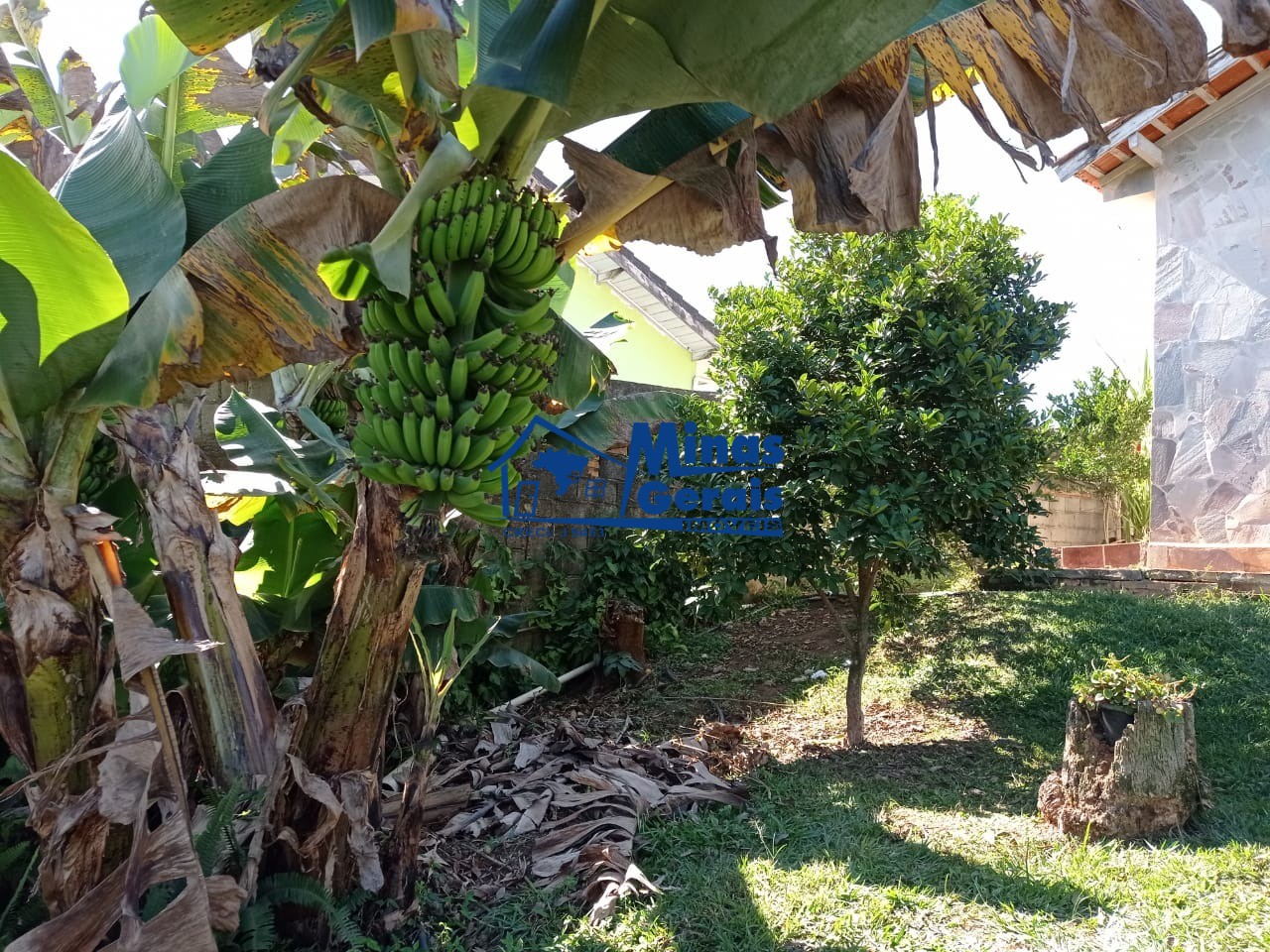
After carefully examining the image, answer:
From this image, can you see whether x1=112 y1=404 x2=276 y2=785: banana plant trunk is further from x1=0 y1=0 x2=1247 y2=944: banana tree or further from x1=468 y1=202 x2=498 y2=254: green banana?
x1=468 y1=202 x2=498 y2=254: green banana

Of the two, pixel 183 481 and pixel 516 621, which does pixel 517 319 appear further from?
pixel 516 621

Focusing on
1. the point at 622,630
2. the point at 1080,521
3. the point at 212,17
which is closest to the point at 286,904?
the point at 212,17

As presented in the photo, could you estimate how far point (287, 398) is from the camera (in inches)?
168

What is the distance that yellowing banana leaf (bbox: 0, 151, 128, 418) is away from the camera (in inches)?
79.2

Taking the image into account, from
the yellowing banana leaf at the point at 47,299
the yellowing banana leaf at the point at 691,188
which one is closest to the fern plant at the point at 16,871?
the yellowing banana leaf at the point at 47,299

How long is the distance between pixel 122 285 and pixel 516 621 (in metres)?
2.94

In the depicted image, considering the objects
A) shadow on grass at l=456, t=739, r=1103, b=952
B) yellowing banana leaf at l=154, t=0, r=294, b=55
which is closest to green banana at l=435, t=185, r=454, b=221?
yellowing banana leaf at l=154, t=0, r=294, b=55

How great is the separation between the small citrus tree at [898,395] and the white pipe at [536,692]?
6.80 ft

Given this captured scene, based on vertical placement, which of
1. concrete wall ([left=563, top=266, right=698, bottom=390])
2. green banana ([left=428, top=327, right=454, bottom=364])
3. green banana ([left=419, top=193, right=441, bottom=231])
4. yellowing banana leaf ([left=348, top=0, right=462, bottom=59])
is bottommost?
green banana ([left=428, top=327, right=454, bottom=364])

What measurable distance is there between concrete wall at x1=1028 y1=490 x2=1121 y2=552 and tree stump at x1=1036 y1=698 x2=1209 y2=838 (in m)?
7.75

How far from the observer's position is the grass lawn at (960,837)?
9.25ft

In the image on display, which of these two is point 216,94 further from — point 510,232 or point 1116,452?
point 1116,452

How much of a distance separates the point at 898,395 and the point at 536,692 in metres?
3.28

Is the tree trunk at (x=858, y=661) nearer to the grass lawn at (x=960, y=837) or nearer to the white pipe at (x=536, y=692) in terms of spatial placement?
the grass lawn at (x=960, y=837)
